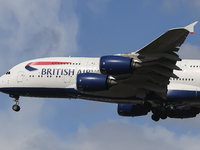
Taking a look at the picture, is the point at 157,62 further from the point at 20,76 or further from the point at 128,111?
the point at 20,76

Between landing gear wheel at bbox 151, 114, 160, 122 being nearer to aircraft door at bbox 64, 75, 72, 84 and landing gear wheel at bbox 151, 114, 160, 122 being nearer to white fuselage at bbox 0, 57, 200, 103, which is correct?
white fuselage at bbox 0, 57, 200, 103

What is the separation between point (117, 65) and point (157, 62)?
11.1 feet

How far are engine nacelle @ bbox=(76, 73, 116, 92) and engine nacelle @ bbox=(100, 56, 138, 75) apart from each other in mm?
2381

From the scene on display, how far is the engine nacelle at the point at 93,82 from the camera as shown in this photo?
43.6 m

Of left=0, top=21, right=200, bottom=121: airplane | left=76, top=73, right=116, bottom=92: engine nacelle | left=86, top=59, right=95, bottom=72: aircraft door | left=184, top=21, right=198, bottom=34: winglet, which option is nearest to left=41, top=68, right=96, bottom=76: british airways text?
left=0, top=21, right=200, bottom=121: airplane

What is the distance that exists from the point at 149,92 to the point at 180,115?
25.4ft

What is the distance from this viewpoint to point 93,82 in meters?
43.7

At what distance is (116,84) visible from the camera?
44.5 metres

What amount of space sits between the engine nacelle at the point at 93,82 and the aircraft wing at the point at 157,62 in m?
2.18

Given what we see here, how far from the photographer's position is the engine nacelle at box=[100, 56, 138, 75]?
135 ft

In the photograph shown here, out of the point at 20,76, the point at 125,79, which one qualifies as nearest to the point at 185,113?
the point at 125,79

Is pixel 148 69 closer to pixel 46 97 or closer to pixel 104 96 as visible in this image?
pixel 104 96

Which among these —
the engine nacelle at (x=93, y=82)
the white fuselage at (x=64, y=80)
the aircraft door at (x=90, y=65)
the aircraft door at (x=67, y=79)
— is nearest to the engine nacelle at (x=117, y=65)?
the engine nacelle at (x=93, y=82)

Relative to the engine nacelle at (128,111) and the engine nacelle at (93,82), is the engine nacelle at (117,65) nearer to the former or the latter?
the engine nacelle at (93,82)
